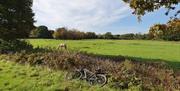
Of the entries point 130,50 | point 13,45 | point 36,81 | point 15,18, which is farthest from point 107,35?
point 36,81

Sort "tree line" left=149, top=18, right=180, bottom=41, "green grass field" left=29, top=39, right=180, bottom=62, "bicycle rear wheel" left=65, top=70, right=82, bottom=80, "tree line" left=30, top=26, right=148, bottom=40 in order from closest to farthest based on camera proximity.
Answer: "tree line" left=149, top=18, right=180, bottom=41 < "bicycle rear wheel" left=65, top=70, right=82, bottom=80 < "green grass field" left=29, top=39, right=180, bottom=62 < "tree line" left=30, top=26, right=148, bottom=40

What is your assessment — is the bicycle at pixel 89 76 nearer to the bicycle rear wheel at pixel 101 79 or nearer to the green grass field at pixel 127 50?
the bicycle rear wheel at pixel 101 79

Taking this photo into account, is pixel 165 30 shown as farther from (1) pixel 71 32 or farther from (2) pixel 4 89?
(1) pixel 71 32

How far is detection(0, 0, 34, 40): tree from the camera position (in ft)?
147

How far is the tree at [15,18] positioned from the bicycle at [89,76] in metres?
19.1

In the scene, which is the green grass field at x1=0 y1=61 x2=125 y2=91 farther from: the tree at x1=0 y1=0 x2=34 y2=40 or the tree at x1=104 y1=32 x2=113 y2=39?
the tree at x1=104 y1=32 x2=113 y2=39

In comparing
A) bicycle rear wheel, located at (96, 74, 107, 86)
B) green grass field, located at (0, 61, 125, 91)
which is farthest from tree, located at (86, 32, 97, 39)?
bicycle rear wheel, located at (96, 74, 107, 86)

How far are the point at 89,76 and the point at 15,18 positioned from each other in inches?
823

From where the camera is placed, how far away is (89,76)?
85.9ft

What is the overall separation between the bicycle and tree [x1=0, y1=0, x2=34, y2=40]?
19067 mm

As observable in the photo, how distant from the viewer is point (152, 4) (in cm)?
1483

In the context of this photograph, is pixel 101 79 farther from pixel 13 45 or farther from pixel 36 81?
pixel 13 45

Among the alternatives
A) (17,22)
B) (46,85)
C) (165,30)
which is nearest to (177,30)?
(165,30)

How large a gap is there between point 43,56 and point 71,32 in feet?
199
